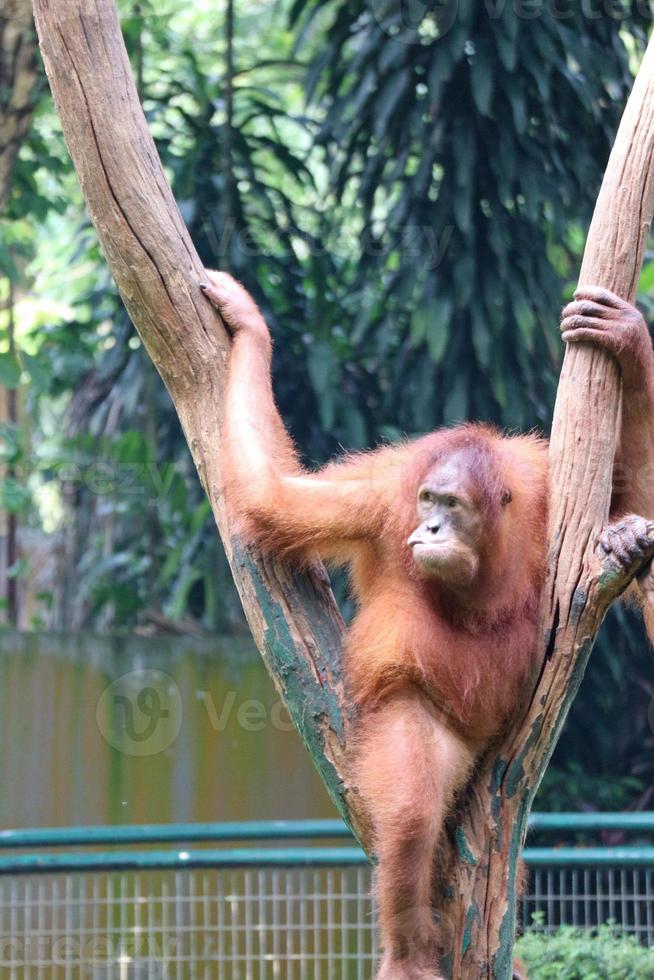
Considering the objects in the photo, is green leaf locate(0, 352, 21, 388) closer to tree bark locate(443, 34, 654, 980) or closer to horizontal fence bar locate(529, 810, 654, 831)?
horizontal fence bar locate(529, 810, 654, 831)

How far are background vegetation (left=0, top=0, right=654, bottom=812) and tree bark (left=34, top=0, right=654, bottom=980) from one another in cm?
363

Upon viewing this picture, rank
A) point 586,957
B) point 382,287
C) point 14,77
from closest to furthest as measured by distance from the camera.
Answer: point 586,957, point 14,77, point 382,287

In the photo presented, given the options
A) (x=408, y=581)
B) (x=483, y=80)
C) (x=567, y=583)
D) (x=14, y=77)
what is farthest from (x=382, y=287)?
(x=567, y=583)

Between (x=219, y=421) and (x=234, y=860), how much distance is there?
1.79 m

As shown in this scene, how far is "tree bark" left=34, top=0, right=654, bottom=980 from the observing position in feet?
9.59

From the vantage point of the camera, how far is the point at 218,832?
4.39m

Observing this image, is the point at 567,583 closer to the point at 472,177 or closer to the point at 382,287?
the point at 472,177

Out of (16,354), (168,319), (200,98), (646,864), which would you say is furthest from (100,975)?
(200,98)

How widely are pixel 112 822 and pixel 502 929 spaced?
3745 millimetres

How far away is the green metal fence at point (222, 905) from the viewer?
430cm

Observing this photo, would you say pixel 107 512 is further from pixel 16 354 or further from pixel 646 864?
pixel 646 864

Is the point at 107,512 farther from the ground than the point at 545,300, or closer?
closer

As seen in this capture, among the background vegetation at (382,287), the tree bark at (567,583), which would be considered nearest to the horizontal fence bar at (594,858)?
the tree bark at (567,583)

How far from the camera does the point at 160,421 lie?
7.73 meters
